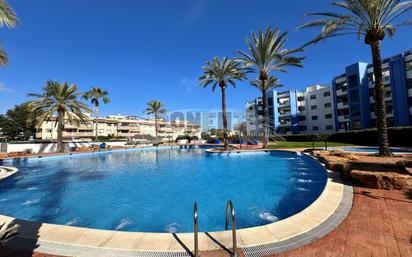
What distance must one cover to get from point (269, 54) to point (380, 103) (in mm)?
14270

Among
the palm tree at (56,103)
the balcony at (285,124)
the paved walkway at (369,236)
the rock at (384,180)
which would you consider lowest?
the paved walkway at (369,236)

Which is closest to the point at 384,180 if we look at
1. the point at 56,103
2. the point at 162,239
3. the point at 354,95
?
the point at 162,239

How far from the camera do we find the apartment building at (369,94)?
31641mm

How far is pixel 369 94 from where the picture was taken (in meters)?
37.5

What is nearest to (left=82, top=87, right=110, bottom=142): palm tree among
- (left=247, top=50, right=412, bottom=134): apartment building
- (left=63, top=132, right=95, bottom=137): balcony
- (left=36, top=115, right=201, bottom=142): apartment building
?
(left=36, top=115, right=201, bottom=142): apartment building

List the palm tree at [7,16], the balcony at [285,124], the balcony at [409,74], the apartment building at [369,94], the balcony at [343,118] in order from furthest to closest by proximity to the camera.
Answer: the balcony at [285,124]
the balcony at [343,118]
the apartment building at [369,94]
the balcony at [409,74]
the palm tree at [7,16]

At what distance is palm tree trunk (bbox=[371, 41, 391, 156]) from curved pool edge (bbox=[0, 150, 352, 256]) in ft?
34.3

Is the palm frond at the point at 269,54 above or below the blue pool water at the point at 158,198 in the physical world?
above

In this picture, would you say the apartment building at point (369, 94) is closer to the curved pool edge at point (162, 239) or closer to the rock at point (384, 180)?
the rock at point (384, 180)

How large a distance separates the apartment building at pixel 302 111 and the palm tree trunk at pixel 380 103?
37.0 m

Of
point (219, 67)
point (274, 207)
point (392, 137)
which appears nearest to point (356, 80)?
point (392, 137)

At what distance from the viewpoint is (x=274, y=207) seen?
23.0 feet

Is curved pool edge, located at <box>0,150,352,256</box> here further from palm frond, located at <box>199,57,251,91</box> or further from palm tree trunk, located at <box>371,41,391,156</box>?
palm frond, located at <box>199,57,251,91</box>

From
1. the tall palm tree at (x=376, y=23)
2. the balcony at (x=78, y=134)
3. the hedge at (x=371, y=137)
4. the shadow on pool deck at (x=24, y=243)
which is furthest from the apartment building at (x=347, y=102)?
the balcony at (x=78, y=134)
